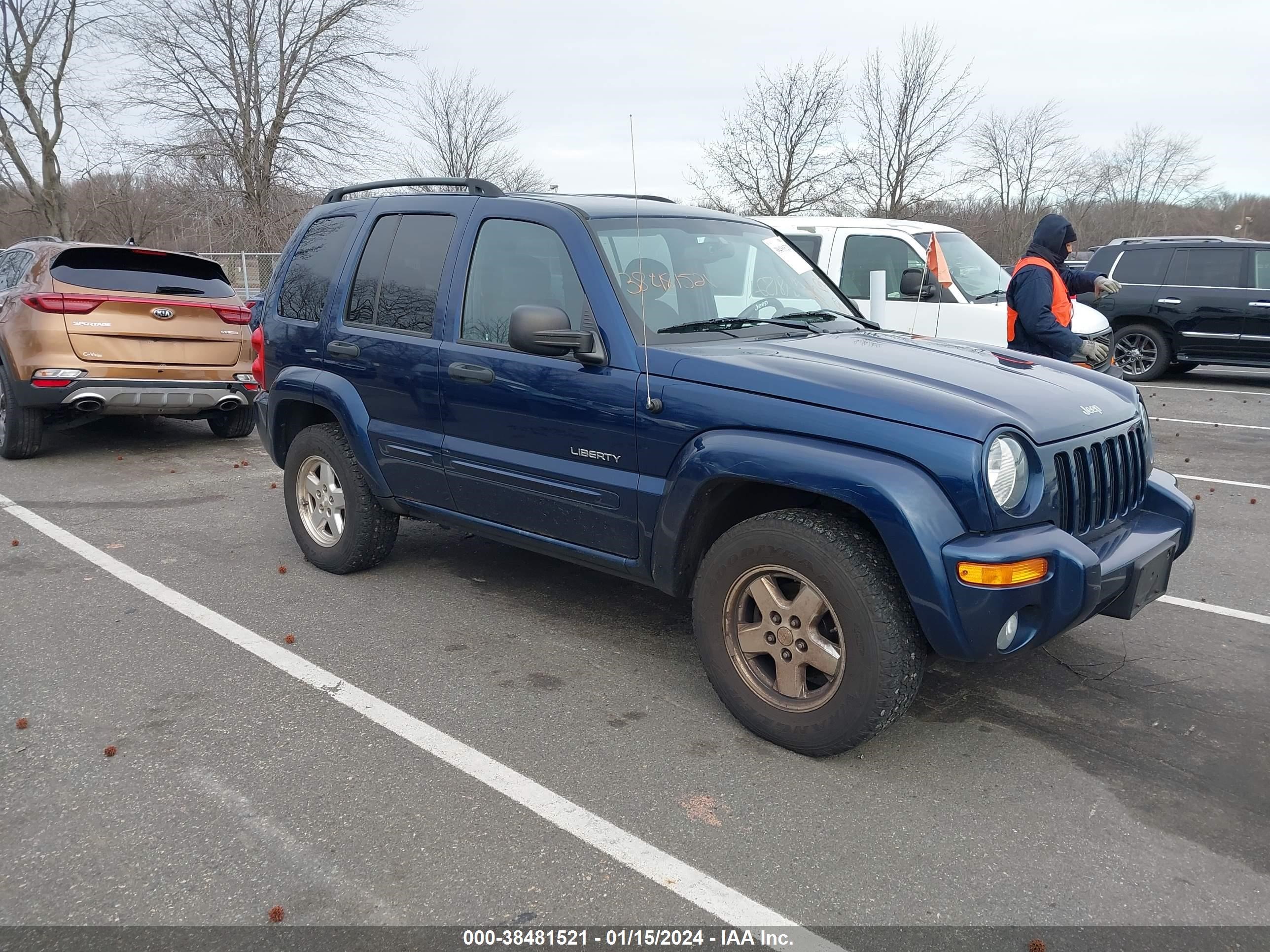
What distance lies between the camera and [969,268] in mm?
9531

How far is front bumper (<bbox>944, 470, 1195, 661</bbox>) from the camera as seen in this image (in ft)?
9.54

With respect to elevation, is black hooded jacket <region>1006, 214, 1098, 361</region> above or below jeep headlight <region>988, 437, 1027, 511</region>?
above

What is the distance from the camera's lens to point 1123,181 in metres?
48.3

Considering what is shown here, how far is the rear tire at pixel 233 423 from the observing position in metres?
9.41

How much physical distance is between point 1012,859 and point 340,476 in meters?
3.62

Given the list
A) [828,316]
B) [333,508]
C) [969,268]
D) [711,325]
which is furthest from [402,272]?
[969,268]

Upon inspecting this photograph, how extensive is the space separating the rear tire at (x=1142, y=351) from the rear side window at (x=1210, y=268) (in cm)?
73

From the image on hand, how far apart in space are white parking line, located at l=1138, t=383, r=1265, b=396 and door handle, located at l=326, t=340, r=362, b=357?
1131 cm

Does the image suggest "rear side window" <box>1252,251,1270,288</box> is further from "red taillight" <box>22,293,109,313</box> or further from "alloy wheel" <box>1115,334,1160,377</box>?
"red taillight" <box>22,293,109,313</box>

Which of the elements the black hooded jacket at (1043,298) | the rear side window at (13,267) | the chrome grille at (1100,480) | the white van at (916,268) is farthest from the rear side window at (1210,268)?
the rear side window at (13,267)

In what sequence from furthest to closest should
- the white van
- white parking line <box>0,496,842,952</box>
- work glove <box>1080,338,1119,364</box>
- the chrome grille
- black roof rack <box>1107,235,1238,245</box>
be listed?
black roof rack <box>1107,235,1238,245</box>
the white van
work glove <box>1080,338,1119,364</box>
the chrome grille
white parking line <box>0,496,842,952</box>

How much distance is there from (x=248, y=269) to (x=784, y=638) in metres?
20.7

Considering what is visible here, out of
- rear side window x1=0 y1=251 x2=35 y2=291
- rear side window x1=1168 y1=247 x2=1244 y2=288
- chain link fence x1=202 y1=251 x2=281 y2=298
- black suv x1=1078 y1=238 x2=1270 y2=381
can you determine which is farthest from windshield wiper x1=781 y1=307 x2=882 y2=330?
chain link fence x1=202 y1=251 x2=281 y2=298

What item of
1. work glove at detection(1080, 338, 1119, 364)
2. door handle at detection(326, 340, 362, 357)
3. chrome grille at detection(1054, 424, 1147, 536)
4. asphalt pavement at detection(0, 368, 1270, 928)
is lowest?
asphalt pavement at detection(0, 368, 1270, 928)
